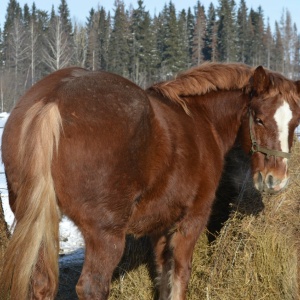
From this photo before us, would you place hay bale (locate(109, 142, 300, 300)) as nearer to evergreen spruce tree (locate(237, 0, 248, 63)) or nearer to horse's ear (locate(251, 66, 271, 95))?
horse's ear (locate(251, 66, 271, 95))

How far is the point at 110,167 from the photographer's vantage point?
115 inches

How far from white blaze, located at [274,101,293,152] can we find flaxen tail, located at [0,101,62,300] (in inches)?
67.9

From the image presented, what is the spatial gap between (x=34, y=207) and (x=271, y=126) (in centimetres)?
190

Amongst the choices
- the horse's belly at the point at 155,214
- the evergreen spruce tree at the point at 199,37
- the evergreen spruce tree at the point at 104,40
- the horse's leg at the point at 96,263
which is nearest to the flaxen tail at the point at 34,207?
the horse's leg at the point at 96,263

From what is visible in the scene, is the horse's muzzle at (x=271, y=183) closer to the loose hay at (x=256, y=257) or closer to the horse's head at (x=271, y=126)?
the horse's head at (x=271, y=126)

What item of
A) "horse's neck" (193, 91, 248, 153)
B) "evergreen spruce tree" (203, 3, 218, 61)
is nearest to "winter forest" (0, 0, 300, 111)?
"evergreen spruce tree" (203, 3, 218, 61)

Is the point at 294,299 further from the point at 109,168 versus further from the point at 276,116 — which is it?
the point at 109,168

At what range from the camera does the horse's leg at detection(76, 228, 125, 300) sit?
2.94 metres

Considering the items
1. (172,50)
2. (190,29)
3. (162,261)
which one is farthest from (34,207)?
(190,29)

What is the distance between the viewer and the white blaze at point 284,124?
365 centimetres

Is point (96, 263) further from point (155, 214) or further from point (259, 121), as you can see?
point (259, 121)

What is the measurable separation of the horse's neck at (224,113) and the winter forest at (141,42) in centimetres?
3205

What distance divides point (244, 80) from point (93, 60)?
41226mm

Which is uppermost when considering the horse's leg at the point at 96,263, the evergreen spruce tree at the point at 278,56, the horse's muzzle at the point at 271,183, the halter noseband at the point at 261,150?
the evergreen spruce tree at the point at 278,56
